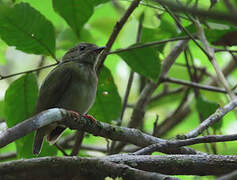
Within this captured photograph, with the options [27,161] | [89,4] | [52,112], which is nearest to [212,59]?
[89,4]

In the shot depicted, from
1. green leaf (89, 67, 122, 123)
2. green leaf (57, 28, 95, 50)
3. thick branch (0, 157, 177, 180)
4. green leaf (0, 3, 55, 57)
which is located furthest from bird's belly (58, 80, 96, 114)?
thick branch (0, 157, 177, 180)

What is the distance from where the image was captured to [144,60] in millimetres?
4488

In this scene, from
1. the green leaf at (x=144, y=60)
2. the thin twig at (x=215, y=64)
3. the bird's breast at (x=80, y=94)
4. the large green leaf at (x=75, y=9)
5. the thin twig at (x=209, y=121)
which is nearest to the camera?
the thin twig at (x=209, y=121)

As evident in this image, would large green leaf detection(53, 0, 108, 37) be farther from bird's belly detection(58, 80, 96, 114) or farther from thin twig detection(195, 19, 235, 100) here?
thin twig detection(195, 19, 235, 100)

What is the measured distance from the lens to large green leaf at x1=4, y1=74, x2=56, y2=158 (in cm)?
427

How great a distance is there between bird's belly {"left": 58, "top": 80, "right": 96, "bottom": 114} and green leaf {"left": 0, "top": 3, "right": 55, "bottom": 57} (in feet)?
2.40

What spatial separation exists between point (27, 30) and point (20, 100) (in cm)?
77

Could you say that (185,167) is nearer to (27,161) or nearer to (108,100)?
(27,161)

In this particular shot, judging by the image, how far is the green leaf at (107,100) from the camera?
454 centimetres

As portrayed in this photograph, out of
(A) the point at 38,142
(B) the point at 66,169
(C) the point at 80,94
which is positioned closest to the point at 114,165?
(B) the point at 66,169

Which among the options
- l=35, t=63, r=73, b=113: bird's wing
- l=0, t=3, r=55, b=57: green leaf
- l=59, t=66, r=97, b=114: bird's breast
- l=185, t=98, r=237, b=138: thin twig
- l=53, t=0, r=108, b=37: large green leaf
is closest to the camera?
l=185, t=98, r=237, b=138: thin twig

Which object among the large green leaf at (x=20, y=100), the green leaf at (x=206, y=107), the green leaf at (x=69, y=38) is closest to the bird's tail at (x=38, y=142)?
the large green leaf at (x=20, y=100)

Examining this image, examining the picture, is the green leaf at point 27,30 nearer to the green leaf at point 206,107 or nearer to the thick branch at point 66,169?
the thick branch at point 66,169

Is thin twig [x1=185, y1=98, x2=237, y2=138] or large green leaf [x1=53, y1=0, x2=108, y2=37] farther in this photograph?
large green leaf [x1=53, y1=0, x2=108, y2=37]
